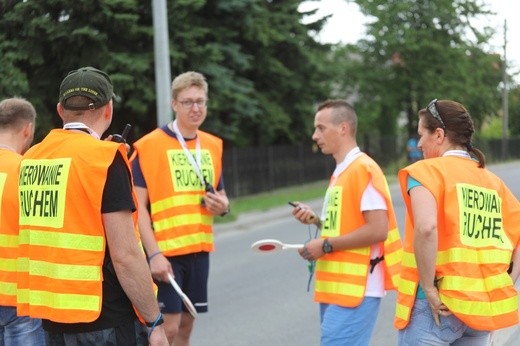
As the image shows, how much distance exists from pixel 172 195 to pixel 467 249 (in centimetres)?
230

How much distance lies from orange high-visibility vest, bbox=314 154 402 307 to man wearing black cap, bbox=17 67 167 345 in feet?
4.25

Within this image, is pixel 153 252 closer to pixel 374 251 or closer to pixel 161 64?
pixel 374 251

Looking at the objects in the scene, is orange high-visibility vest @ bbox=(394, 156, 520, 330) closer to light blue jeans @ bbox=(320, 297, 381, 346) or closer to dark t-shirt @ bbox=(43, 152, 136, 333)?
light blue jeans @ bbox=(320, 297, 381, 346)

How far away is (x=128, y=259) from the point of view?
3.25 m

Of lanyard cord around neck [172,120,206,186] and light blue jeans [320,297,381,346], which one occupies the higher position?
lanyard cord around neck [172,120,206,186]

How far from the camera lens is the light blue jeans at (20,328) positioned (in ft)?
13.4

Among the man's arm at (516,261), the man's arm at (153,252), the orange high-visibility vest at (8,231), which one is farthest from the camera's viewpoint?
the man's arm at (153,252)

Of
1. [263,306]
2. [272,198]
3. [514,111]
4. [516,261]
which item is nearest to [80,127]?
[516,261]

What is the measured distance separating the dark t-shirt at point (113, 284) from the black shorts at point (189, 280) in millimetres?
1824

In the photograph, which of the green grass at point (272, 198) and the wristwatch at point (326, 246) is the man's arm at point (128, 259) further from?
the green grass at point (272, 198)

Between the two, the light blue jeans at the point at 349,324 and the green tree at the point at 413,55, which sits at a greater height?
the green tree at the point at 413,55

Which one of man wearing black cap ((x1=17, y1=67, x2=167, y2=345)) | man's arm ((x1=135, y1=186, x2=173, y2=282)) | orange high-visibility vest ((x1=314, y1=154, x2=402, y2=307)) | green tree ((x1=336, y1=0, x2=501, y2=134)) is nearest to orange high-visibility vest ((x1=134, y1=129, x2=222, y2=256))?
man's arm ((x1=135, y1=186, x2=173, y2=282))

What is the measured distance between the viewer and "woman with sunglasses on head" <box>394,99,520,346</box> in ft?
11.7

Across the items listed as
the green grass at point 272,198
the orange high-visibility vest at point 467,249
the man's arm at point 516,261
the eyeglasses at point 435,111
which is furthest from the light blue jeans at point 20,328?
the green grass at point 272,198
